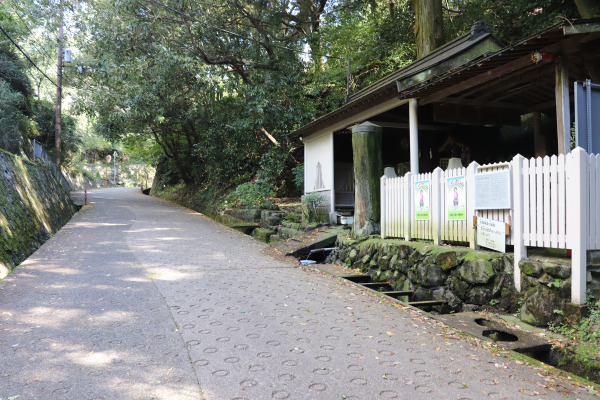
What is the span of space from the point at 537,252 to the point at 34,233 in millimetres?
11002

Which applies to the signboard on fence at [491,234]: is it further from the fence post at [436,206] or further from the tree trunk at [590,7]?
the tree trunk at [590,7]

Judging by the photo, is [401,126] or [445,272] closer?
[445,272]

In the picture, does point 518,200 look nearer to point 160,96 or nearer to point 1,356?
point 1,356

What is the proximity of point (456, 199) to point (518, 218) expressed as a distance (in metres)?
1.36

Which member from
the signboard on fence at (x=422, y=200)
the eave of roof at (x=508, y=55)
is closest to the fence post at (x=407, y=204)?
the signboard on fence at (x=422, y=200)

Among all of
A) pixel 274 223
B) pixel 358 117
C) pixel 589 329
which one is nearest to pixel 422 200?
pixel 589 329

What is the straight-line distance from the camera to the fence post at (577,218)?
4.43 metres

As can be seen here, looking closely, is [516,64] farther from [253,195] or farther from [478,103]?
[253,195]

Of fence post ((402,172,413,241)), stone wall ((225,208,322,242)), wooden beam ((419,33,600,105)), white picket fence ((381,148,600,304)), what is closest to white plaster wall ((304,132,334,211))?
stone wall ((225,208,322,242))

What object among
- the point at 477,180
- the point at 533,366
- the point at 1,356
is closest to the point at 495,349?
the point at 533,366

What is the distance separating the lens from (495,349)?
14.5 ft

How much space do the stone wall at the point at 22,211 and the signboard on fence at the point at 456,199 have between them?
25.8 ft

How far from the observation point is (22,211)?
9.73 metres

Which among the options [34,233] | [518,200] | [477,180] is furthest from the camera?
[34,233]
